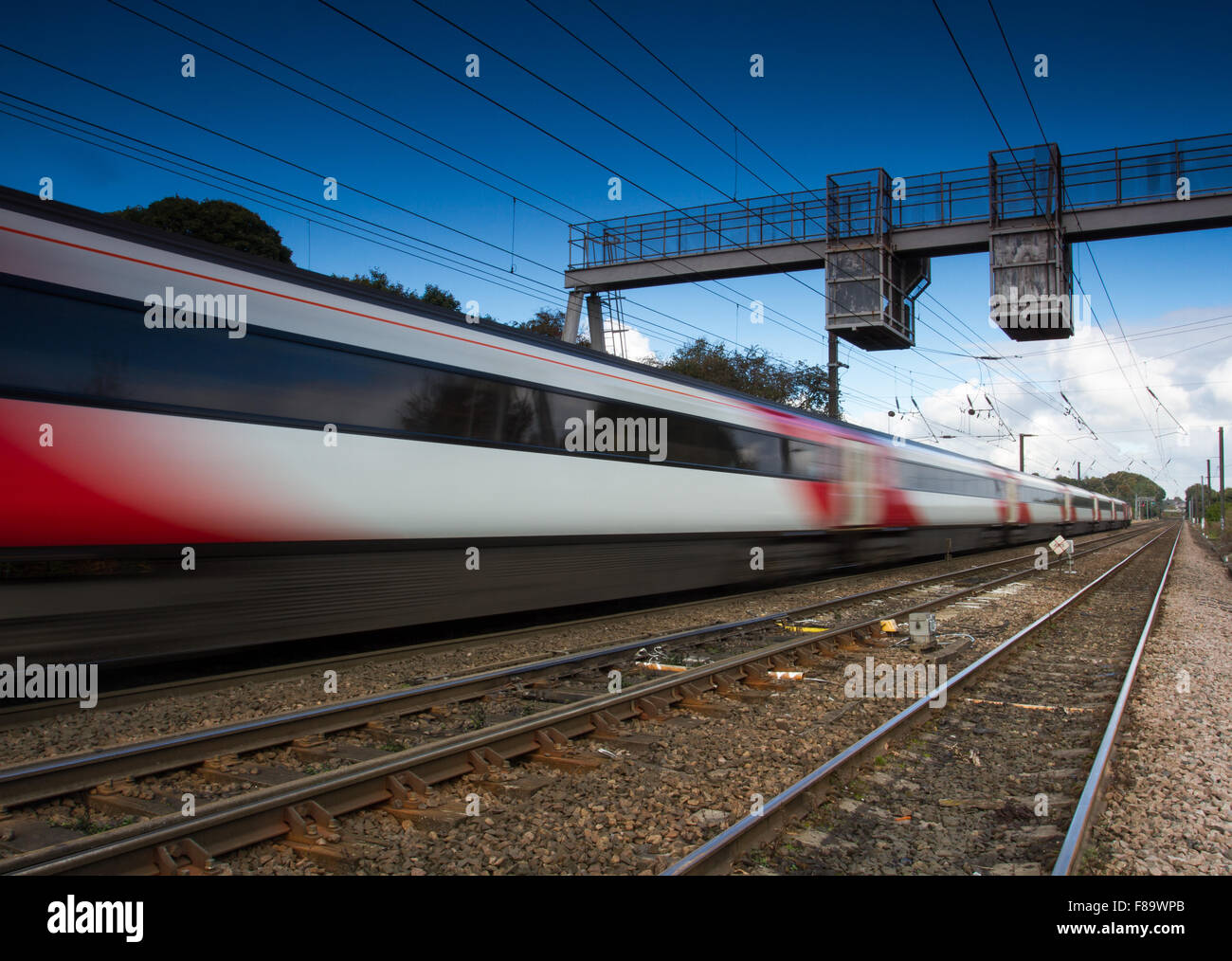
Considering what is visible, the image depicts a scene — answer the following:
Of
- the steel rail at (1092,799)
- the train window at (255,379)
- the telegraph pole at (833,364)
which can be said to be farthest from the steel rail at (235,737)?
the telegraph pole at (833,364)

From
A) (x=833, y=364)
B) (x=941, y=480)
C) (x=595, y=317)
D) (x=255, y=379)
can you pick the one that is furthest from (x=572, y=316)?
(x=255, y=379)

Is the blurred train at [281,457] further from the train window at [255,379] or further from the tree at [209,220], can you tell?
the tree at [209,220]

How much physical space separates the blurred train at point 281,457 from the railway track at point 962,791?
390 centimetres

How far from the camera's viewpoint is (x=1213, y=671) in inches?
301

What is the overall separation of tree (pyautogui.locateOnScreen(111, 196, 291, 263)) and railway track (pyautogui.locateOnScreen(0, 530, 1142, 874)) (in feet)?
106

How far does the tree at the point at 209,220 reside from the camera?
33031 millimetres

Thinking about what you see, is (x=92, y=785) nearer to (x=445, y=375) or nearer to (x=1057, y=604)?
(x=445, y=375)

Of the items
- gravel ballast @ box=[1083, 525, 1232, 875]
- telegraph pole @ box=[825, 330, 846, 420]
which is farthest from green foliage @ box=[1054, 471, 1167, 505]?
gravel ballast @ box=[1083, 525, 1232, 875]

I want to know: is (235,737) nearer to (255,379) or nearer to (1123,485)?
(255,379)

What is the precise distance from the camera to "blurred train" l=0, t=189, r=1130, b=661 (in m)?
4.71

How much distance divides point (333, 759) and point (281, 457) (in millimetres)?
2521

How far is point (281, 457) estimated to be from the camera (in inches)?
231

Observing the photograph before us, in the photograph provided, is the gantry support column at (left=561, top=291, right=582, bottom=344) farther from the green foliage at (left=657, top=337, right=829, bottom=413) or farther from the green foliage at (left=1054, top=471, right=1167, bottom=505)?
the green foliage at (left=1054, top=471, right=1167, bottom=505)

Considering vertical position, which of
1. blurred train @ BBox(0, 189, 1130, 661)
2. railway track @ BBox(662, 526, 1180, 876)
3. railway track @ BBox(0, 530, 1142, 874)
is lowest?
railway track @ BBox(662, 526, 1180, 876)
